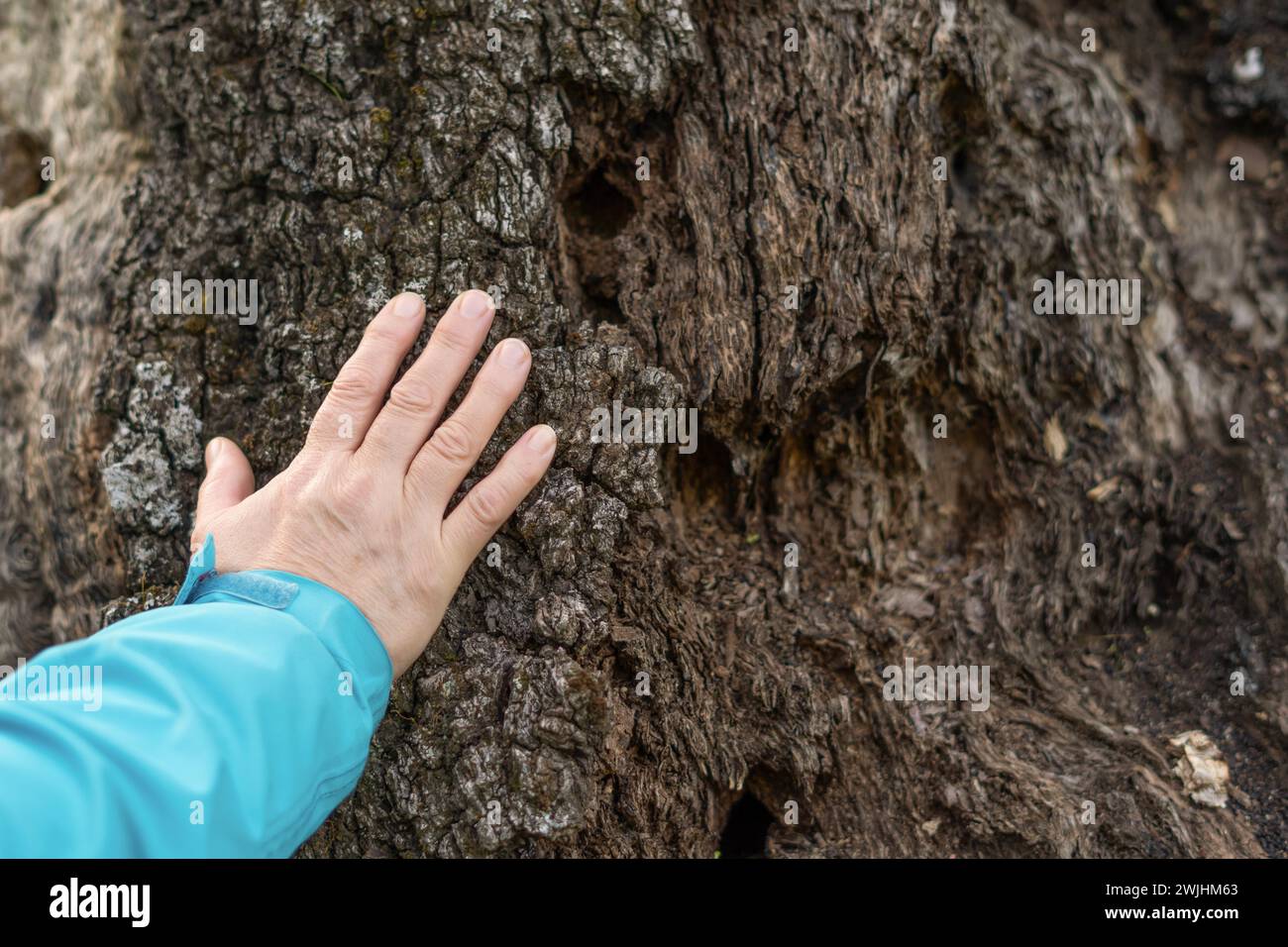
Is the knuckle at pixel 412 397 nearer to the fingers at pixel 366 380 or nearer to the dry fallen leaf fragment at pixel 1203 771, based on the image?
the fingers at pixel 366 380

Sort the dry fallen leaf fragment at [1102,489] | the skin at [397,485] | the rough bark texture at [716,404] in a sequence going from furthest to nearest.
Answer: the dry fallen leaf fragment at [1102,489]
the rough bark texture at [716,404]
the skin at [397,485]

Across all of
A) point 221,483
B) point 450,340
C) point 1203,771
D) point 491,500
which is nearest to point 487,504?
point 491,500

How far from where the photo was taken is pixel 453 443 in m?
2.13

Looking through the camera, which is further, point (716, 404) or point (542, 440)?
point (716, 404)

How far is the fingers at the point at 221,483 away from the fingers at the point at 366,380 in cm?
35

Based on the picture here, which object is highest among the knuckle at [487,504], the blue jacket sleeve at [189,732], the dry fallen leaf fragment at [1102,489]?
the dry fallen leaf fragment at [1102,489]

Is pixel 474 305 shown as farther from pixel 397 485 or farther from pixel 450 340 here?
pixel 397 485

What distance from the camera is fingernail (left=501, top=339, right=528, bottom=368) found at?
2268 millimetres

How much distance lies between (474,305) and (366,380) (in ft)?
1.06

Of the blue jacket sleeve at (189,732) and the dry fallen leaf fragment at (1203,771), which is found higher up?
the blue jacket sleeve at (189,732)

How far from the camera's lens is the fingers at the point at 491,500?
84.7 inches

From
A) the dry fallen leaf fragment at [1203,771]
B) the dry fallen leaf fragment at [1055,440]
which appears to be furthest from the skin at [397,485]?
the dry fallen leaf fragment at [1203,771]

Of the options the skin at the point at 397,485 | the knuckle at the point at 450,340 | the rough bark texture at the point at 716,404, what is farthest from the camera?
the rough bark texture at the point at 716,404

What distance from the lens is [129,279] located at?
286 centimetres
